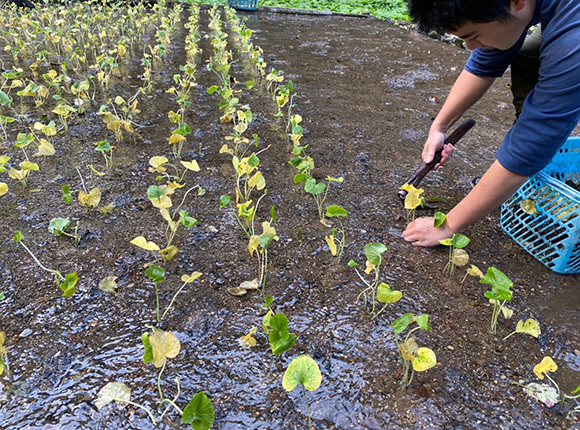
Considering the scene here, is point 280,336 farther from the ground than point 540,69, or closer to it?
closer to it

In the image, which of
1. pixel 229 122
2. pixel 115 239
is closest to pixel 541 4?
pixel 115 239

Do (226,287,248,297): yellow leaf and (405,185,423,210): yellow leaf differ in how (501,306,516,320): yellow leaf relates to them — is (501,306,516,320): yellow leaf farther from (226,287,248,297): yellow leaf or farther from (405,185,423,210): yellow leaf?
(226,287,248,297): yellow leaf

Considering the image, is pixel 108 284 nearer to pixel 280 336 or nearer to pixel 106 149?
pixel 280 336

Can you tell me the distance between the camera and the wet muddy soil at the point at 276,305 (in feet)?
3.40

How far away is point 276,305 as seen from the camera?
1.32 m

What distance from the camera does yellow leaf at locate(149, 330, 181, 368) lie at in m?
0.98

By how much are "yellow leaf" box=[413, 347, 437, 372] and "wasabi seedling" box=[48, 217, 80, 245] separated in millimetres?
1209

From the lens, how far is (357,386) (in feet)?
3.55

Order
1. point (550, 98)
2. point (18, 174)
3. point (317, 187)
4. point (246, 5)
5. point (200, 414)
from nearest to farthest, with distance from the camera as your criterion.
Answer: point (200, 414) → point (550, 98) → point (317, 187) → point (18, 174) → point (246, 5)

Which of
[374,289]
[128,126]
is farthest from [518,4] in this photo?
[128,126]

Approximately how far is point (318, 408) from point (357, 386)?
0.41 ft

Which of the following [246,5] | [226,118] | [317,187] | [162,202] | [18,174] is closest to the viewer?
[162,202]

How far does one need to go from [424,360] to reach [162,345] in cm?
65

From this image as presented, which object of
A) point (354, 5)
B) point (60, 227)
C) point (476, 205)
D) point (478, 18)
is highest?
point (478, 18)
